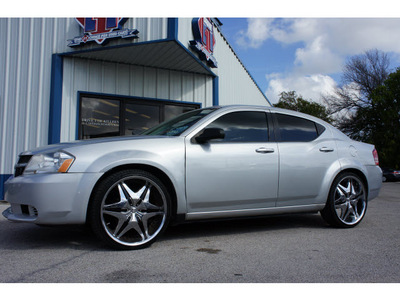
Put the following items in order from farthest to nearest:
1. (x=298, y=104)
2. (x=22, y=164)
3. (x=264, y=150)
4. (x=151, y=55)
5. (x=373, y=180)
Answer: (x=298, y=104)
(x=151, y=55)
(x=373, y=180)
(x=264, y=150)
(x=22, y=164)

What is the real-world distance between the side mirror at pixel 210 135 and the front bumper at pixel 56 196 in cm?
109

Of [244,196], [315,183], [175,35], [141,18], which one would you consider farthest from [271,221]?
[141,18]

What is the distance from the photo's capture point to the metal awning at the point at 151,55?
7.79 m

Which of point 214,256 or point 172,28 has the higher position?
point 172,28

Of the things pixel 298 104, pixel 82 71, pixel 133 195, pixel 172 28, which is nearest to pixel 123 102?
pixel 82 71

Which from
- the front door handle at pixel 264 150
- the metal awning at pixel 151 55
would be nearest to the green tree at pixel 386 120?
the metal awning at pixel 151 55

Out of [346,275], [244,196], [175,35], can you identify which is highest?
[175,35]

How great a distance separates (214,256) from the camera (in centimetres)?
326

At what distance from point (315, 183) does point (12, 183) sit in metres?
3.34

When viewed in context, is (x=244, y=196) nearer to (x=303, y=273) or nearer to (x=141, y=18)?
(x=303, y=273)

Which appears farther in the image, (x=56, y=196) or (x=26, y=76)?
(x=26, y=76)

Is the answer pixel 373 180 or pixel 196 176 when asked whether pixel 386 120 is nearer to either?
pixel 373 180

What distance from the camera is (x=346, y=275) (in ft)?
9.04

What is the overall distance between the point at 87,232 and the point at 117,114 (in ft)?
17.0
